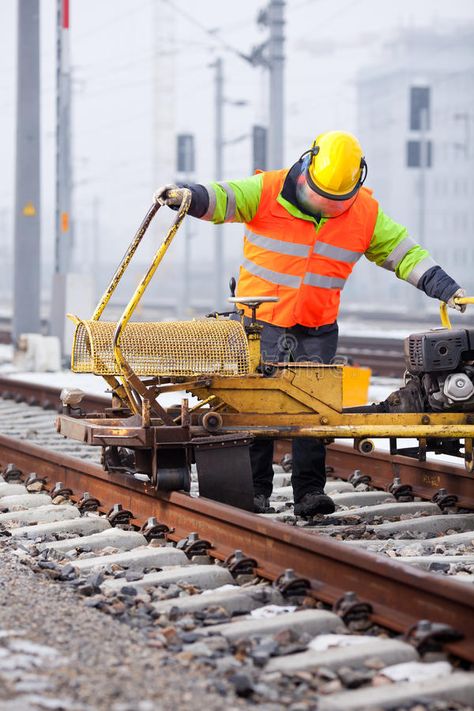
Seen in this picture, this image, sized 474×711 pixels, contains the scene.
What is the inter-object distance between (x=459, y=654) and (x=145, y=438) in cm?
221

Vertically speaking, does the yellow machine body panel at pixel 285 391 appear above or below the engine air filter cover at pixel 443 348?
below

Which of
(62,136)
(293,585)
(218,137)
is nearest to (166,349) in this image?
(293,585)

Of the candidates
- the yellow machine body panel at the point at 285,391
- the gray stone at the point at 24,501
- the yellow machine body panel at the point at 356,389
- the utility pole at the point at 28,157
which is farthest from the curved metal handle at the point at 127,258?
the utility pole at the point at 28,157

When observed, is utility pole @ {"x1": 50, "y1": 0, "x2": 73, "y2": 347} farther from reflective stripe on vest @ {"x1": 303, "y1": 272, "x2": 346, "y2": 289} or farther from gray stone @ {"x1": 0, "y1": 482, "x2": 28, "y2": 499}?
reflective stripe on vest @ {"x1": 303, "y1": 272, "x2": 346, "y2": 289}

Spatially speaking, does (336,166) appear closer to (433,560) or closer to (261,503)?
(261,503)

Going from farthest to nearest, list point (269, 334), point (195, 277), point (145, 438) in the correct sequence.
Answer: point (195, 277)
point (269, 334)
point (145, 438)

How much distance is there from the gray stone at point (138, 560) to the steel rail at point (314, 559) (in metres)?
0.17

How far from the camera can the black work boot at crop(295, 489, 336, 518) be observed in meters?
6.05

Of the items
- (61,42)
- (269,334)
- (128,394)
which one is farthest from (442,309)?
(61,42)

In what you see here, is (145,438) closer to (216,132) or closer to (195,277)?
(216,132)

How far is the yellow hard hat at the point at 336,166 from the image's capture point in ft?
19.0

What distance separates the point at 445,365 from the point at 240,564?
1554mm

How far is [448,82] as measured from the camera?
95.3 m

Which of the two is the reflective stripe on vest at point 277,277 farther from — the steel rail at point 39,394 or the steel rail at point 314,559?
the steel rail at point 39,394
